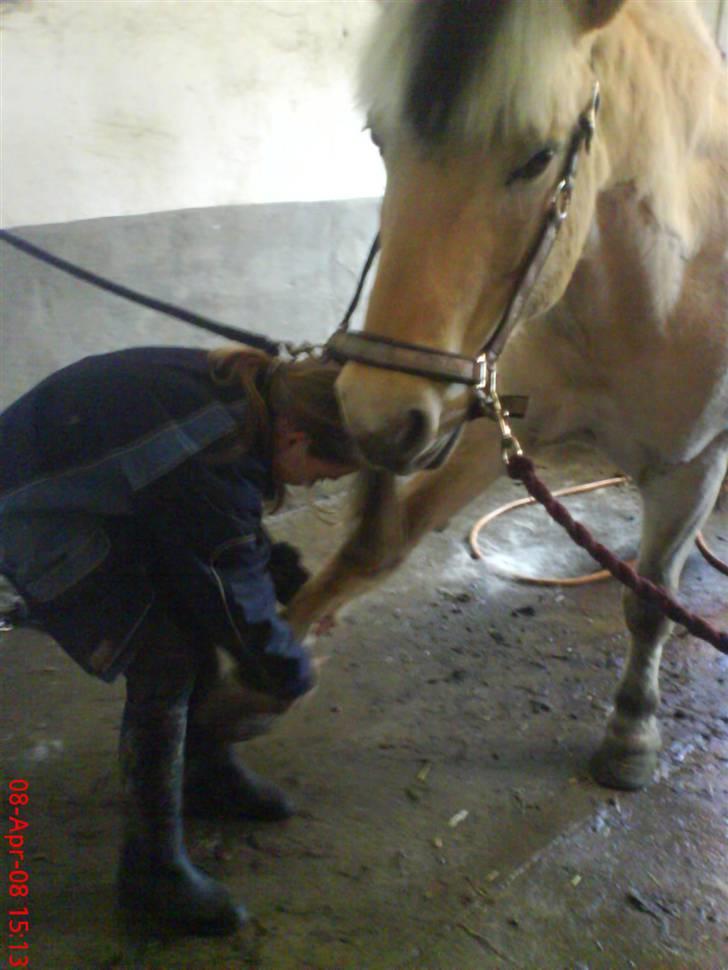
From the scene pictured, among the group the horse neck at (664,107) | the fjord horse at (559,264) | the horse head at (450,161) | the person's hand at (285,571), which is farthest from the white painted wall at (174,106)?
the person's hand at (285,571)

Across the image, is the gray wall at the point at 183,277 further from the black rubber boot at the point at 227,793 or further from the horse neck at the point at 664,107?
the horse neck at the point at 664,107

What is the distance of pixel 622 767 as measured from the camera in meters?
1.89

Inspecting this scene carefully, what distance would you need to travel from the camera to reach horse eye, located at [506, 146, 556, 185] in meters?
1.14

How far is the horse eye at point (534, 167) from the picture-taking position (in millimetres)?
1145

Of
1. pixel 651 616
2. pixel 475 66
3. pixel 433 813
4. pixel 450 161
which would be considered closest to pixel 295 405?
pixel 450 161

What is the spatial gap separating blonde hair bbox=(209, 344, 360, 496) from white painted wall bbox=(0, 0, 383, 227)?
1.44 metres

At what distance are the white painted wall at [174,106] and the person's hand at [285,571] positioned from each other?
1356 mm

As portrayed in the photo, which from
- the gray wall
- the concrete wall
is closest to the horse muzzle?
the concrete wall

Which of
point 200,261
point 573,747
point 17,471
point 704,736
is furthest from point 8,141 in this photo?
point 704,736

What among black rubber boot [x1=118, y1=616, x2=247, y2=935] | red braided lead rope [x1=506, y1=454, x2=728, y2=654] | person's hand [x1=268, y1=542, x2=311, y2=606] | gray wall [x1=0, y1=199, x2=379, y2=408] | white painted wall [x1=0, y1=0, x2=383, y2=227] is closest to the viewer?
red braided lead rope [x1=506, y1=454, x2=728, y2=654]

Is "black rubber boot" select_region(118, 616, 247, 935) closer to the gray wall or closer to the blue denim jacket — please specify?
the blue denim jacket

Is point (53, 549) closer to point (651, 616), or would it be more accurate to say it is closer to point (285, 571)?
point (285, 571)

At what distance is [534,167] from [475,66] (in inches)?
6.2

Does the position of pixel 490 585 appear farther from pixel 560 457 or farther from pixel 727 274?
pixel 727 274
